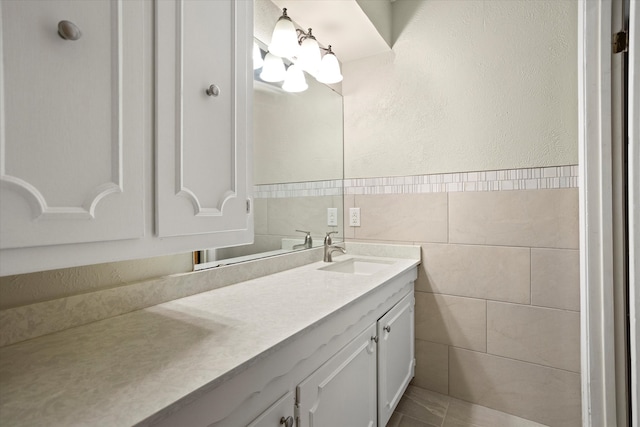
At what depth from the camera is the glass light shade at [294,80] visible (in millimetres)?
1596

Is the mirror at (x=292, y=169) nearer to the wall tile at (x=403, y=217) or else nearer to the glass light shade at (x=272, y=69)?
the glass light shade at (x=272, y=69)

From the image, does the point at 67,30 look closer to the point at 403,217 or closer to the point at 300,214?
the point at 300,214

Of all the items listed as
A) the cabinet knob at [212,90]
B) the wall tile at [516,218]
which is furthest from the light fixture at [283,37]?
the wall tile at [516,218]

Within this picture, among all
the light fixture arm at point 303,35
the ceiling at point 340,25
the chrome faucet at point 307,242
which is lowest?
the chrome faucet at point 307,242

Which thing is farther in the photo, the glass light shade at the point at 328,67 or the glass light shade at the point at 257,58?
the glass light shade at the point at 328,67

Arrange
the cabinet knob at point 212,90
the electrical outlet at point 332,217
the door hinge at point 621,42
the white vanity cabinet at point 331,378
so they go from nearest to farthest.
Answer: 1. the white vanity cabinet at point 331,378
2. the cabinet knob at point 212,90
3. the door hinge at point 621,42
4. the electrical outlet at point 332,217

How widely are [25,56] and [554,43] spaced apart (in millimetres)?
2055

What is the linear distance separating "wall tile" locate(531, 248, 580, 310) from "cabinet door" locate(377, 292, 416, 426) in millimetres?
649

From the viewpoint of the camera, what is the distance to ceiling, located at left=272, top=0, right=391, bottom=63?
61.0 inches

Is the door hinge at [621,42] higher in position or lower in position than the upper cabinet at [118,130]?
higher

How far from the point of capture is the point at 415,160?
185cm

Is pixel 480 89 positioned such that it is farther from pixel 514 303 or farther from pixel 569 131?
pixel 514 303

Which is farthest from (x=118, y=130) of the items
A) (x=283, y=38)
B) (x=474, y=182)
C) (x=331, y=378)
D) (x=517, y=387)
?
(x=517, y=387)

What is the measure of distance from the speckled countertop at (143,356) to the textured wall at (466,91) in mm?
1183
